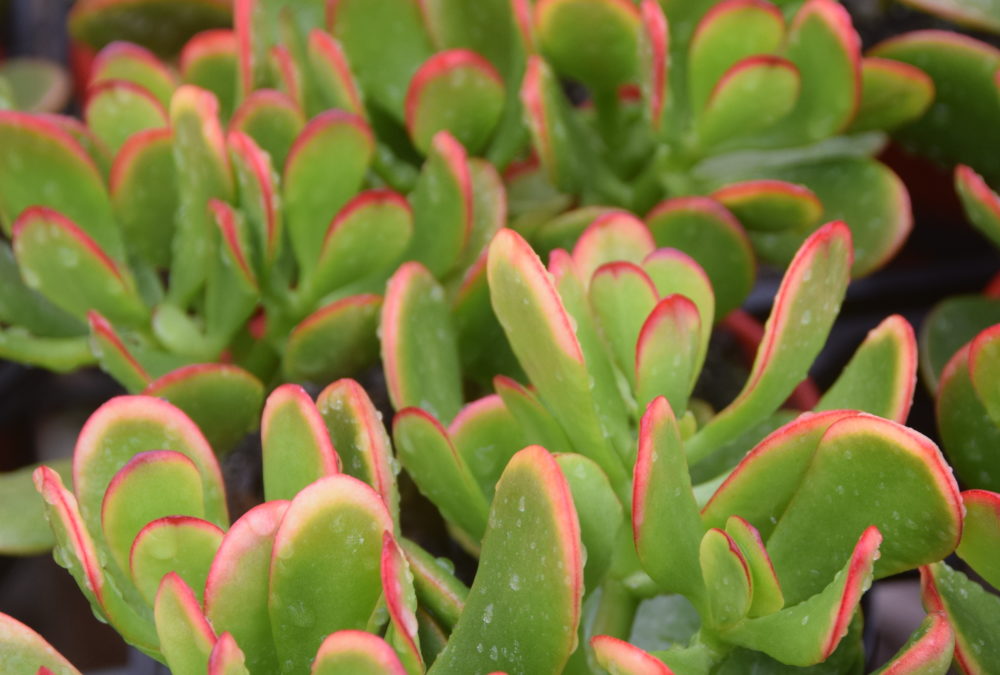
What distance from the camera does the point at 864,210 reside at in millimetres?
605

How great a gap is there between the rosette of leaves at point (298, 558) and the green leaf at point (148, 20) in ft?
1.41

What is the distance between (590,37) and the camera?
0.56 m

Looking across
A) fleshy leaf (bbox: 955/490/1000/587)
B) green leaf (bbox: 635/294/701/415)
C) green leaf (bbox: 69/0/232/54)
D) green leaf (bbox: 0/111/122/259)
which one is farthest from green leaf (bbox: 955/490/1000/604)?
green leaf (bbox: 69/0/232/54)

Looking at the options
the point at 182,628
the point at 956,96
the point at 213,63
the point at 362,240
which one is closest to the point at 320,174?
the point at 362,240

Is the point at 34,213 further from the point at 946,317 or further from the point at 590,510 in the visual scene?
the point at 946,317

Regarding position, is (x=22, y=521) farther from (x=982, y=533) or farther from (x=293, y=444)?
(x=982, y=533)

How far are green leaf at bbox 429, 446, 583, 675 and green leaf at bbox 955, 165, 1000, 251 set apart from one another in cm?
30

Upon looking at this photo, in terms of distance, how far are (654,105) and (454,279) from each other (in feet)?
0.46

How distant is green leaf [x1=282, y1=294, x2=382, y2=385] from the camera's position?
0.51 meters

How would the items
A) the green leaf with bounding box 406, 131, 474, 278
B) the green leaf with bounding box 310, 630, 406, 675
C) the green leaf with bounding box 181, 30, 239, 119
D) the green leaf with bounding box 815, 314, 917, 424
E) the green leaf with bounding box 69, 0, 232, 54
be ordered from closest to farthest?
1. the green leaf with bounding box 310, 630, 406, 675
2. the green leaf with bounding box 815, 314, 917, 424
3. the green leaf with bounding box 406, 131, 474, 278
4. the green leaf with bounding box 181, 30, 239, 119
5. the green leaf with bounding box 69, 0, 232, 54

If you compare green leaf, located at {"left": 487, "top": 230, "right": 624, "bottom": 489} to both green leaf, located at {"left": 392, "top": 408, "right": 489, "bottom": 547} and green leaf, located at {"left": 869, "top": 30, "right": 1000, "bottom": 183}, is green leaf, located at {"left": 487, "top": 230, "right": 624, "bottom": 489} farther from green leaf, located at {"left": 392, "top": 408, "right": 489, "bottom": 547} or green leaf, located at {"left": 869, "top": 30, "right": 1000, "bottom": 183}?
green leaf, located at {"left": 869, "top": 30, "right": 1000, "bottom": 183}

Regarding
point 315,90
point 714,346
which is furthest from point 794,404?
point 315,90

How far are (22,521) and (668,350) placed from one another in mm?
308

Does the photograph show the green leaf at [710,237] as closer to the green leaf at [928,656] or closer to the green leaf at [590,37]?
the green leaf at [590,37]
